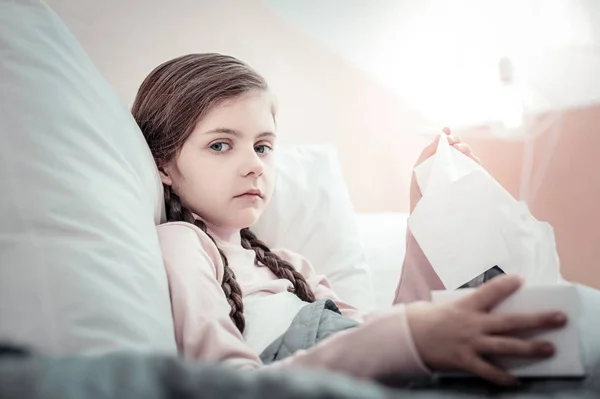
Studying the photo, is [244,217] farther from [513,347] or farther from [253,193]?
[513,347]

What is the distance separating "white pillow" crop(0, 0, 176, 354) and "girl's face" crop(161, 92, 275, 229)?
0.47 ft

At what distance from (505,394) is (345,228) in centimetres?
85

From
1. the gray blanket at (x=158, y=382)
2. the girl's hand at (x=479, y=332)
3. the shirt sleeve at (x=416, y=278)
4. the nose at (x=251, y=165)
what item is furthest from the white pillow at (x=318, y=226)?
the gray blanket at (x=158, y=382)

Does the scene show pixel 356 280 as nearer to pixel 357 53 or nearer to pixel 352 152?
pixel 352 152

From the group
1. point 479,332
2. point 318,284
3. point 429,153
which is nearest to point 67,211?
point 479,332

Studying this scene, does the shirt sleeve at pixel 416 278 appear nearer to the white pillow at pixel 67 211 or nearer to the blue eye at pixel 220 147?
the blue eye at pixel 220 147

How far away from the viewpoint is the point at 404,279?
1.07m

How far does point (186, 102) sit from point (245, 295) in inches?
12.3

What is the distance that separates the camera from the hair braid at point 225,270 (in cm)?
84

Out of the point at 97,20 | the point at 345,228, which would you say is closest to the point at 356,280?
the point at 345,228

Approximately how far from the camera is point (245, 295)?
923mm

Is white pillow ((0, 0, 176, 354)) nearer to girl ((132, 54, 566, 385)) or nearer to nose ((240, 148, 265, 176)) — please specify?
girl ((132, 54, 566, 385))

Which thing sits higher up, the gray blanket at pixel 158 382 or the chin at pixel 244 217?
the gray blanket at pixel 158 382

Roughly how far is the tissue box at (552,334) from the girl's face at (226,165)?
0.52 m
